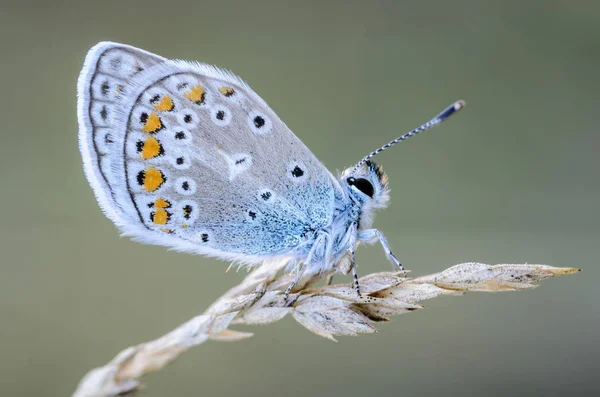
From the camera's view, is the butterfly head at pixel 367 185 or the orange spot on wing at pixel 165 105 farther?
the butterfly head at pixel 367 185

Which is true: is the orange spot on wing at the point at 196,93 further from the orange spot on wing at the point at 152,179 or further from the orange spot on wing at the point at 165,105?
the orange spot on wing at the point at 152,179

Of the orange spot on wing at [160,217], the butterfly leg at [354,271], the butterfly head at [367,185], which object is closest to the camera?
the butterfly leg at [354,271]

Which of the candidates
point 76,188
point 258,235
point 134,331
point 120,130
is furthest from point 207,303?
point 120,130

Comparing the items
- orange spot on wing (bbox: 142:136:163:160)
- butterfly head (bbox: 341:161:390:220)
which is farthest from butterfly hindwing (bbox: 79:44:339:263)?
butterfly head (bbox: 341:161:390:220)

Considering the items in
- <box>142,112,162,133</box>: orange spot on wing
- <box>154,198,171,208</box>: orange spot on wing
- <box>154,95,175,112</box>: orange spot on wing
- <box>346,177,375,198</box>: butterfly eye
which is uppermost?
<box>154,95,175,112</box>: orange spot on wing

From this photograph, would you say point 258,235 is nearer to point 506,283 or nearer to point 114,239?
point 506,283

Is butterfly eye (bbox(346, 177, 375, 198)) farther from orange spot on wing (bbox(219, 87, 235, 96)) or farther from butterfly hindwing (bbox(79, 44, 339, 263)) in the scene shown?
orange spot on wing (bbox(219, 87, 235, 96))

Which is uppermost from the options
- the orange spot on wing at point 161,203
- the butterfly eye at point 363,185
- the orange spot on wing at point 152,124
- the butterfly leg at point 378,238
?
the orange spot on wing at point 152,124

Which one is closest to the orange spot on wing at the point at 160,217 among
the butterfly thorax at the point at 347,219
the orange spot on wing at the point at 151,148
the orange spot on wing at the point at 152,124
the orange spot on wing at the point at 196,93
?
the orange spot on wing at the point at 151,148

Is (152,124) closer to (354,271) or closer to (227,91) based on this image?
(227,91)
